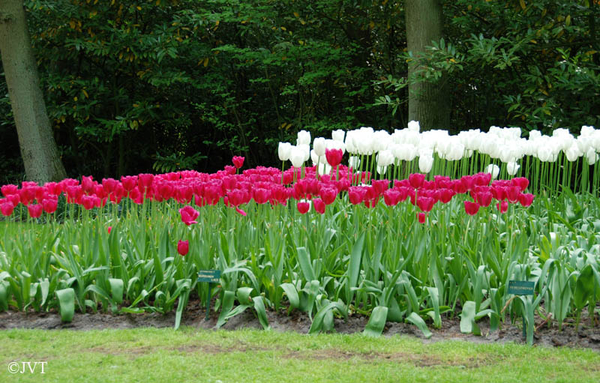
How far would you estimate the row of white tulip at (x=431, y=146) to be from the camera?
475 centimetres

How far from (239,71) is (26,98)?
4.11 meters

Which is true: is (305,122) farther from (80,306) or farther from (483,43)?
(80,306)

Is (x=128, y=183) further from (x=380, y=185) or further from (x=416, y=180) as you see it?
(x=416, y=180)

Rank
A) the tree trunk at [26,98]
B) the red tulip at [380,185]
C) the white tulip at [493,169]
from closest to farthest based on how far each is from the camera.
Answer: the red tulip at [380,185], the white tulip at [493,169], the tree trunk at [26,98]

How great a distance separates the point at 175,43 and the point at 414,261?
24.7ft

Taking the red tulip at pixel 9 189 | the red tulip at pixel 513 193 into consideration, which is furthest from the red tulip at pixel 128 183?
the red tulip at pixel 513 193

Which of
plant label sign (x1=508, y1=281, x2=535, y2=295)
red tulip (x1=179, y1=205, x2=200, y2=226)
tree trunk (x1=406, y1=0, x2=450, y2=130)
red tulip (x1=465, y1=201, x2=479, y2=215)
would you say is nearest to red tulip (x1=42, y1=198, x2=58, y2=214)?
red tulip (x1=179, y1=205, x2=200, y2=226)

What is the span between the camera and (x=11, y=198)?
4.01 meters

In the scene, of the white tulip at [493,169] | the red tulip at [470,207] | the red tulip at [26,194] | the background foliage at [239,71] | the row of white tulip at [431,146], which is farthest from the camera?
the background foliage at [239,71]

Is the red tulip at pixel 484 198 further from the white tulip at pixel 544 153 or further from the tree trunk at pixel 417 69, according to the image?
the tree trunk at pixel 417 69

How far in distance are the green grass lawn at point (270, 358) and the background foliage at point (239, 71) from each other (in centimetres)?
604

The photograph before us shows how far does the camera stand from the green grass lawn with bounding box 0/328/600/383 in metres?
2.86

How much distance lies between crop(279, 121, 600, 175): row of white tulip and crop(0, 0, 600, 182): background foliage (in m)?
3.36

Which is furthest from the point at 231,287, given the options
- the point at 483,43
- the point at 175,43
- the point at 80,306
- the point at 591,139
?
the point at 175,43
